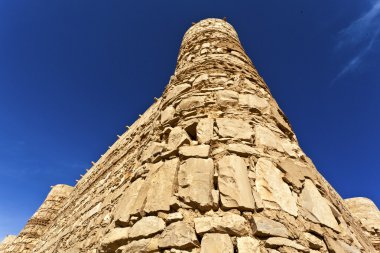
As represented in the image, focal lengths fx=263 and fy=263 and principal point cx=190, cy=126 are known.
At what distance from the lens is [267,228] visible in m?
2.20

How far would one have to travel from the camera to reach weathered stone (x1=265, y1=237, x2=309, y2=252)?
2.11 meters

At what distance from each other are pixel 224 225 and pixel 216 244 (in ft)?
0.60

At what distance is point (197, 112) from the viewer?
368cm

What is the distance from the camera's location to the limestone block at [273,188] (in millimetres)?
2537

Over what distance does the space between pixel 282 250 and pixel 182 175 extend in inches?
46.0

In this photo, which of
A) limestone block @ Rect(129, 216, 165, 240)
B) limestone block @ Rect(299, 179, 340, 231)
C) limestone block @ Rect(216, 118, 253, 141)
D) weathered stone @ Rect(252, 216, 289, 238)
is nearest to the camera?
weathered stone @ Rect(252, 216, 289, 238)

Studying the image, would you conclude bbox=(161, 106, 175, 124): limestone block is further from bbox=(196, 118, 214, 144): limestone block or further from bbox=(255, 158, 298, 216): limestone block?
bbox=(255, 158, 298, 216): limestone block

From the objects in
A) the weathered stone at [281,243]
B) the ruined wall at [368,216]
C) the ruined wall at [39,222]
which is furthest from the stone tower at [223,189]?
the ruined wall at [39,222]

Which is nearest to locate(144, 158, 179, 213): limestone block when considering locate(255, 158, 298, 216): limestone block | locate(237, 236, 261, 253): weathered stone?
locate(237, 236, 261, 253): weathered stone

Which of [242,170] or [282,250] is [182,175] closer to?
[242,170]

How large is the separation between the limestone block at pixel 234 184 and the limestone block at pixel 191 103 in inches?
46.0

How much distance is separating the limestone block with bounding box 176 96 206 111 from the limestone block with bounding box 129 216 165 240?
5.79 ft

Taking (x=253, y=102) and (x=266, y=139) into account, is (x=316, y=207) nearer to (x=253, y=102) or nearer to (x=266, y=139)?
(x=266, y=139)

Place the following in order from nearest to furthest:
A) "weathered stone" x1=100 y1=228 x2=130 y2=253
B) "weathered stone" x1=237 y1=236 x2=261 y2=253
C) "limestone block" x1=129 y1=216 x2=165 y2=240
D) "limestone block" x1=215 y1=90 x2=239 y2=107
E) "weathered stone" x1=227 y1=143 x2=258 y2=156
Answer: "weathered stone" x1=237 y1=236 x2=261 y2=253
"limestone block" x1=129 y1=216 x2=165 y2=240
"weathered stone" x1=100 y1=228 x2=130 y2=253
"weathered stone" x1=227 y1=143 x2=258 y2=156
"limestone block" x1=215 y1=90 x2=239 y2=107
